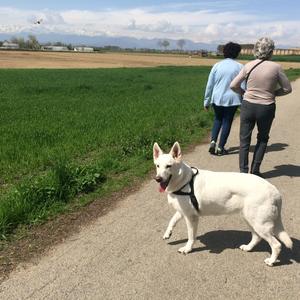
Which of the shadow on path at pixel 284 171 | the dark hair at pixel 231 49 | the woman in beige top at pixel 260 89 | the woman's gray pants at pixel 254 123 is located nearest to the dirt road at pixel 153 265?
the woman's gray pants at pixel 254 123

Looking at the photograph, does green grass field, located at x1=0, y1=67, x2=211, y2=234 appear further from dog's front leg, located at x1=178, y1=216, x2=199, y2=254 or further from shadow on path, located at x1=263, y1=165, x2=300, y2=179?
shadow on path, located at x1=263, y1=165, x2=300, y2=179

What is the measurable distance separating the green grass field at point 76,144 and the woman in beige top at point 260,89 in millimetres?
2139

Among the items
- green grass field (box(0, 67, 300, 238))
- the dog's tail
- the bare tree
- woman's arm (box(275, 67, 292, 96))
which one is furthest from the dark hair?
the bare tree

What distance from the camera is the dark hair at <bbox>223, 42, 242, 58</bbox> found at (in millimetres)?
8703

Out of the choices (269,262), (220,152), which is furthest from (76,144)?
(269,262)

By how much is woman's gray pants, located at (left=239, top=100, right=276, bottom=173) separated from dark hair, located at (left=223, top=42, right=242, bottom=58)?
1895mm

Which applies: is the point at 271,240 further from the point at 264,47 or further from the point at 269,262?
the point at 264,47

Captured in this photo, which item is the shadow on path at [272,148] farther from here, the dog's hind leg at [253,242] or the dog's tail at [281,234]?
the dog's tail at [281,234]

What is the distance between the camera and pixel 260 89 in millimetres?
6957

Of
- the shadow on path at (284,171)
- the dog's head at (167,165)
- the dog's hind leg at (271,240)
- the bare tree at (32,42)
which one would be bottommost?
the bare tree at (32,42)

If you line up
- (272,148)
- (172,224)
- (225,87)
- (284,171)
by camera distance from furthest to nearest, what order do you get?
(272,148)
(225,87)
(284,171)
(172,224)

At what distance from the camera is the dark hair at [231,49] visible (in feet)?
28.6

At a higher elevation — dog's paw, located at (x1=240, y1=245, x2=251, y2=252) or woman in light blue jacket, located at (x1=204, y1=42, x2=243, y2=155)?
woman in light blue jacket, located at (x1=204, y1=42, x2=243, y2=155)

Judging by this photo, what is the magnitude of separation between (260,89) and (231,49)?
209cm
